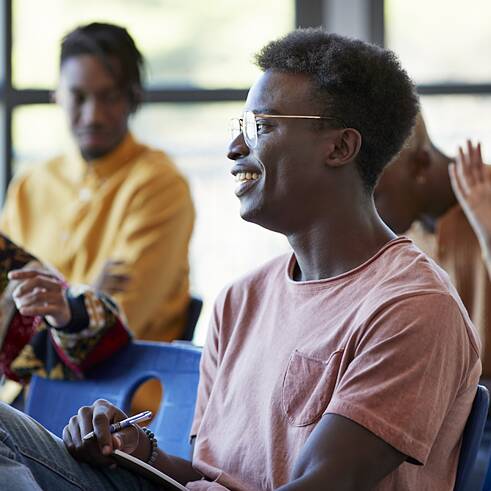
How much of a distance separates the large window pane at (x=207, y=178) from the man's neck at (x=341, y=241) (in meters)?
2.63

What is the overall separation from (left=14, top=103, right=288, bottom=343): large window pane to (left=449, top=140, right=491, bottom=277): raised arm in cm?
161

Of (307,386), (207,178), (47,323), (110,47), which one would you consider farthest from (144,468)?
(207,178)

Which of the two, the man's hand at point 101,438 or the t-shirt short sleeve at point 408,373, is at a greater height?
the t-shirt short sleeve at point 408,373

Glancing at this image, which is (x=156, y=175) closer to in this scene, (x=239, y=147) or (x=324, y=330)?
(x=239, y=147)

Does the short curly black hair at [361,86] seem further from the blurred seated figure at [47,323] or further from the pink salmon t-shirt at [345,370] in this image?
the blurred seated figure at [47,323]

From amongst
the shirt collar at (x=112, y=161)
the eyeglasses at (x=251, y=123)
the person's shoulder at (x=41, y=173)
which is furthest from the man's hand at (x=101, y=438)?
the person's shoulder at (x=41, y=173)

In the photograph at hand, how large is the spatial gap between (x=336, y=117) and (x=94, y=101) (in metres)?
1.80

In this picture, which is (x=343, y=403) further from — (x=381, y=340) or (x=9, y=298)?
(x=9, y=298)

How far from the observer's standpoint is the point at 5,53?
4328 mm

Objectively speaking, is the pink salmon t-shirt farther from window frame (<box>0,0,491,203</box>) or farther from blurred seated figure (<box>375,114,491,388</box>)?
window frame (<box>0,0,491,203</box>)

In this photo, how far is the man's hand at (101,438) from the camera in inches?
63.5

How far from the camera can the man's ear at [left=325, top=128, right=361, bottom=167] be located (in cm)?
174

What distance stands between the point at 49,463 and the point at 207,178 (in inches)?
116

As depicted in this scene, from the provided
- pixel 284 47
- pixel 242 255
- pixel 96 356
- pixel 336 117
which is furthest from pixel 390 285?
pixel 242 255
